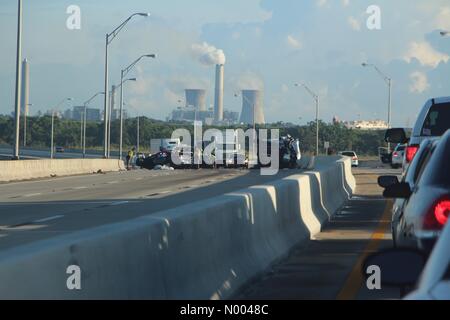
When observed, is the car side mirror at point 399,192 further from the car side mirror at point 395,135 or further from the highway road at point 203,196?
the car side mirror at point 395,135

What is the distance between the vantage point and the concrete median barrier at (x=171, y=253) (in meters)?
6.67

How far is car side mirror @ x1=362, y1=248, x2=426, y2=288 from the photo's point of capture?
5.38m

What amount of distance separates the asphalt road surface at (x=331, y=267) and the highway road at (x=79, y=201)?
14.3 feet

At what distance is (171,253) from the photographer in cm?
961

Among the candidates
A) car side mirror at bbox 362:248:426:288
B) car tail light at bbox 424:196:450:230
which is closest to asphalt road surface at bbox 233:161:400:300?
car tail light at bbox 424:196:450:230

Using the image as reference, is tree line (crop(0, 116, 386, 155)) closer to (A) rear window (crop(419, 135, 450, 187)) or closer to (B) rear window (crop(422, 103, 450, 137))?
(B) rear window (crop(422, 103, 450, 137))

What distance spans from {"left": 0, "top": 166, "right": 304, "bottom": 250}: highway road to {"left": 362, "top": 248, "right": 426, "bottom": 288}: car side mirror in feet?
37.6

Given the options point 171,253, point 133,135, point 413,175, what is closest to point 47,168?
point 413,175

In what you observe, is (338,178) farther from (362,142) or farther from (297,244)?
(362,142)

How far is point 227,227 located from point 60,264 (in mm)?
5407

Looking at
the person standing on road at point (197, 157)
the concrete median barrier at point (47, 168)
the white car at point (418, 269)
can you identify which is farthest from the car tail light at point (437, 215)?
the person standing on road at point (197, 157)

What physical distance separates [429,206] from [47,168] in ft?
134
